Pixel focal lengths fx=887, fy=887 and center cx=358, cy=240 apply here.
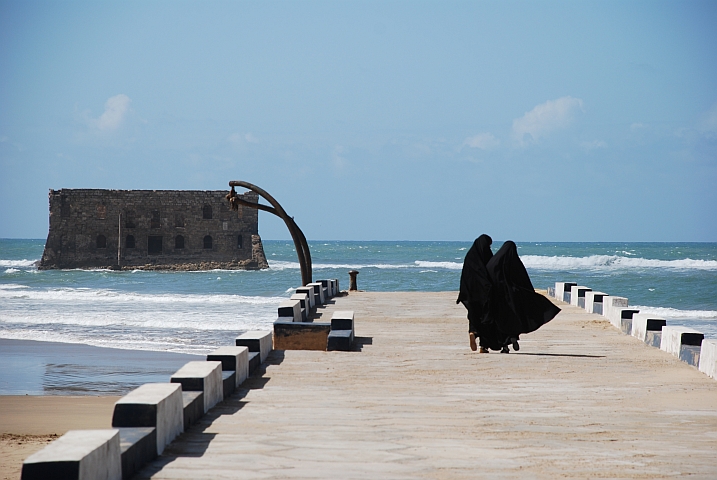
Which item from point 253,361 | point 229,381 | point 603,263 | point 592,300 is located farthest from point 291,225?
point 603,263

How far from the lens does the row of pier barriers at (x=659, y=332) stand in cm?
927

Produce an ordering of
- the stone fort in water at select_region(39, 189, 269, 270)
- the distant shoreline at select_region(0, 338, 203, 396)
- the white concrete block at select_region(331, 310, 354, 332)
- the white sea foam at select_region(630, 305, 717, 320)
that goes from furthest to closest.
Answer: the stone fort in water at select_region(39, 189, 269, 270), the white sea foam at select_region(630, 305, 717, 320), the distant shoreline at select_region(0, 338, 203, 396), the white concrete block at select_region(331, 310, 354, 332)

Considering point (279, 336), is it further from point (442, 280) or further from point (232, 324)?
point (442, 280)

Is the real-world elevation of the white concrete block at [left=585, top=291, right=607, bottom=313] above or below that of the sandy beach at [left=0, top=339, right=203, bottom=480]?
above

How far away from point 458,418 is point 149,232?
65421 millimetres

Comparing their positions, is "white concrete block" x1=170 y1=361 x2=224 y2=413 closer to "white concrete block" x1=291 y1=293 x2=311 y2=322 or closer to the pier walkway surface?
the pier walkway surface

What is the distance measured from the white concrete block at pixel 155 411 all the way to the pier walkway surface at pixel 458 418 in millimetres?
117

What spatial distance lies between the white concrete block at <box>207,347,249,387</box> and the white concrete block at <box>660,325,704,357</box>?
523cm

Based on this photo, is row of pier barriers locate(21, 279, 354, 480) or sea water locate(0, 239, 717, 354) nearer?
row of pier barriers locate(21, 279, 354, 480)

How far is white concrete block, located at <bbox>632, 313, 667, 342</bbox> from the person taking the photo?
12.2 metres

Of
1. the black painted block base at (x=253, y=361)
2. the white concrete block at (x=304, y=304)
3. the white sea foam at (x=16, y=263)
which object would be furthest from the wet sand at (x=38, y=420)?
the white sea foam at (x=16, y=263)

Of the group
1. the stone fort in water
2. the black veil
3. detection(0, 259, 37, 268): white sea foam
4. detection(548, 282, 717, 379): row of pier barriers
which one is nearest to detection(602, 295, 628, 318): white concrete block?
detection(548, 282, 717, 379): row of pier barriers

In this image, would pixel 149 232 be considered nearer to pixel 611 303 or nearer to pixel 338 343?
pixel 611 303

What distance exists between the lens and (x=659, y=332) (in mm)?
11672
